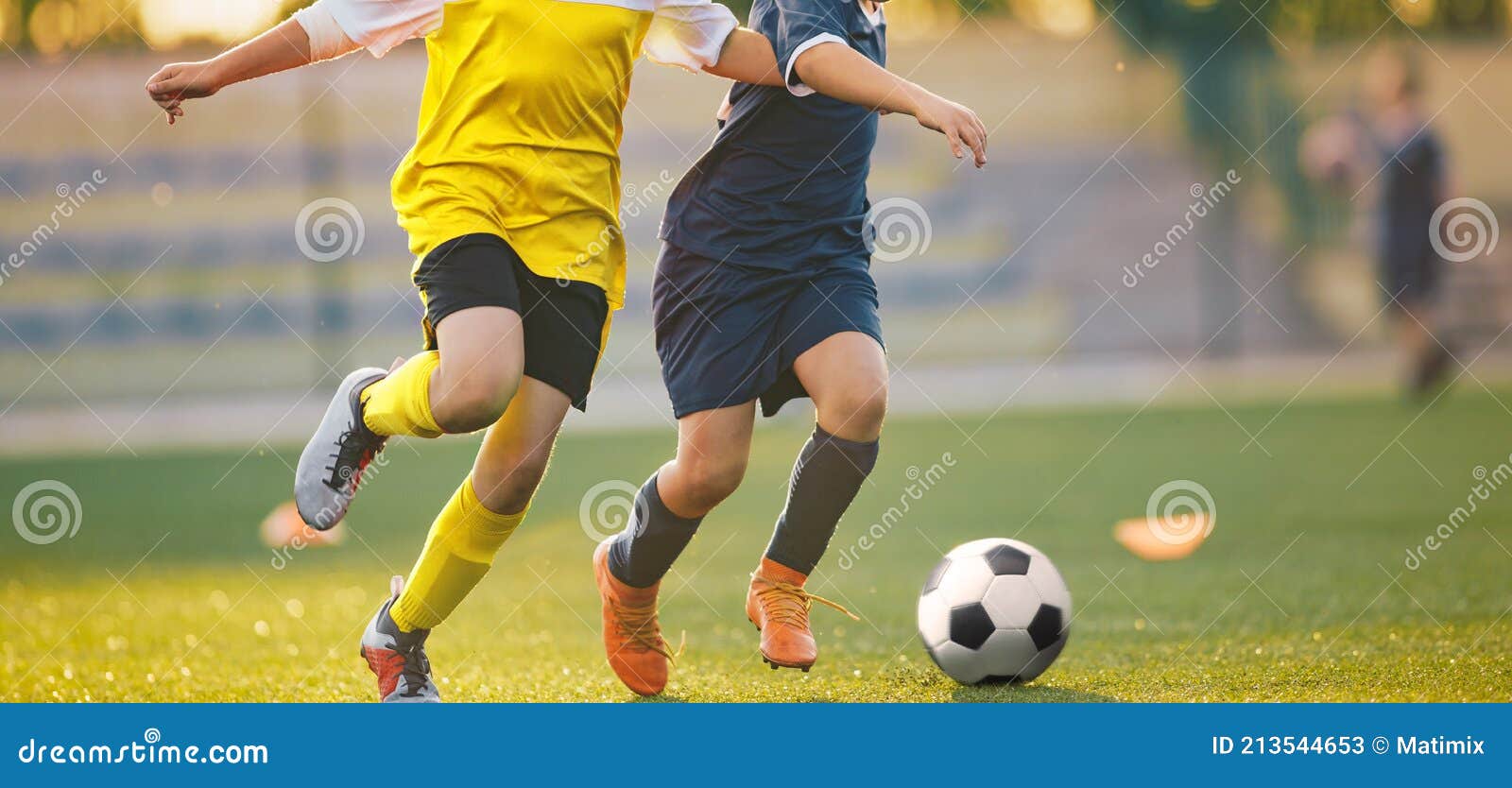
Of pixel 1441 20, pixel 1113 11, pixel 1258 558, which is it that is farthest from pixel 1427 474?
pixel 1441 20

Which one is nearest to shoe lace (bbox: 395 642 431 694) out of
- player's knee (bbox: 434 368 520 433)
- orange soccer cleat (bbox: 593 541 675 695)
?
orange soccer cleat (bbox: 593 541 675 695)

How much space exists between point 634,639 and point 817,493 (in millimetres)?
541

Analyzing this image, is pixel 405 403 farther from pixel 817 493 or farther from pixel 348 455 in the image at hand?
pixel 817 493

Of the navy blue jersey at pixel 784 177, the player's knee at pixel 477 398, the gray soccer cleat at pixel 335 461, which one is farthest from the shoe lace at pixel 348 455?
the navy blue jersey at pixel 784 177

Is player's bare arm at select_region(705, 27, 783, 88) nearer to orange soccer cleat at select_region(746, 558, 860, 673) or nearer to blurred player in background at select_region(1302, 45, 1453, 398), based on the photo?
orange soccer cleat at select_region(746, 558, 860, 673)

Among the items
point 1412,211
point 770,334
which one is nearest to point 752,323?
point 770,334

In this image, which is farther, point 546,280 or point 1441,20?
point 1441,20

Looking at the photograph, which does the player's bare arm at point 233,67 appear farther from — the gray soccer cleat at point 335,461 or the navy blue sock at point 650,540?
the navy blue sock at point 650,540

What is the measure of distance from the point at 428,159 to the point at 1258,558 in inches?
128

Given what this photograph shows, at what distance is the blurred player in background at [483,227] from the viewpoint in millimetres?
3084

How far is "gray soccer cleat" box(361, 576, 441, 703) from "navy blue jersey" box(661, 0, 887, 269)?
1081 mm

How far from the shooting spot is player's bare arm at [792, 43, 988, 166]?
2.90m

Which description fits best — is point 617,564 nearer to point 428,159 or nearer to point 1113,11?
point 428,159

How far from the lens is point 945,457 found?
8914mm
